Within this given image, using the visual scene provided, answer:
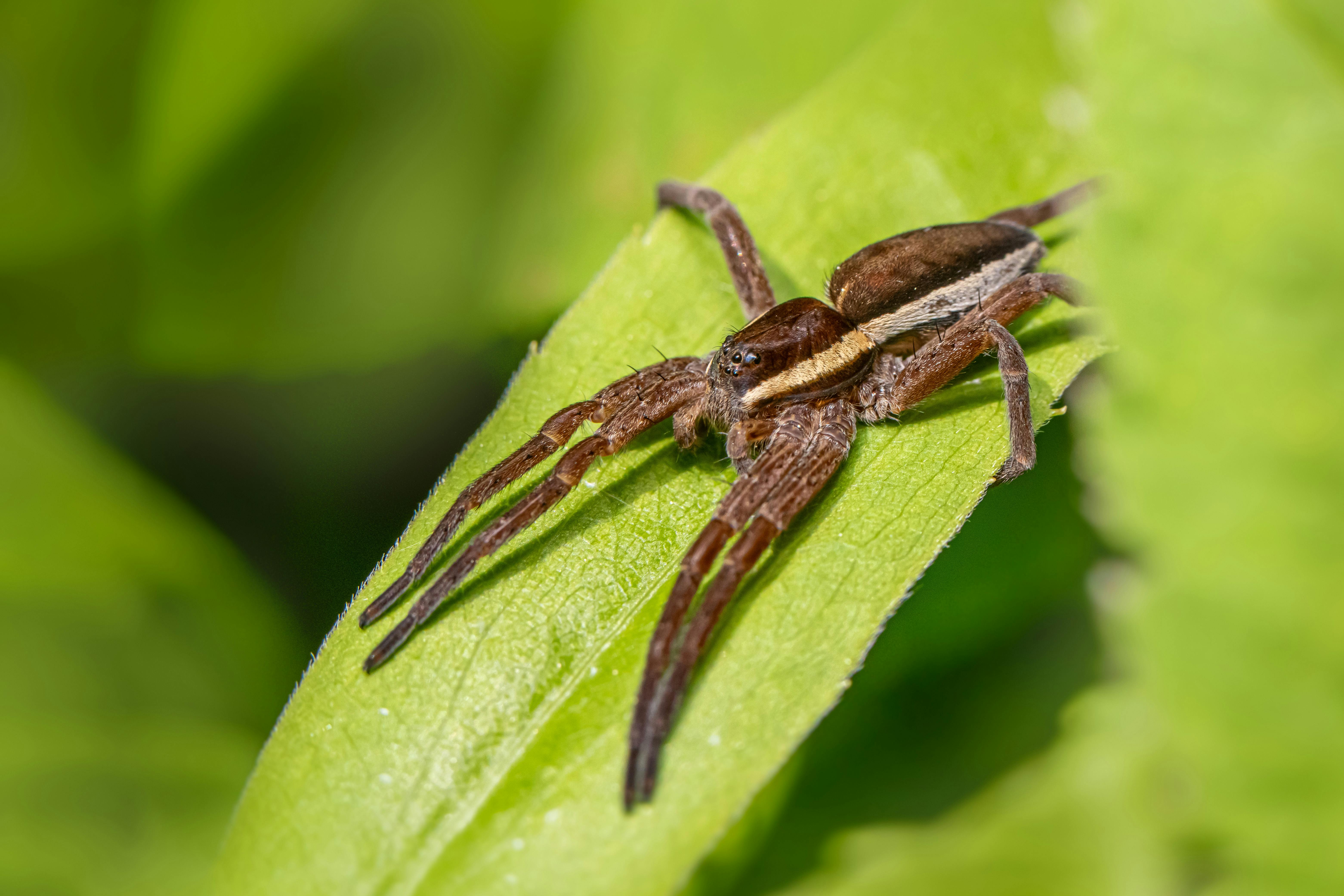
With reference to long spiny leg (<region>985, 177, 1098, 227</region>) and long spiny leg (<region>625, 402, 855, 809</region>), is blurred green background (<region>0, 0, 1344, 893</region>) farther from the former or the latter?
long spiny leg (<region>985, 177, 1098, 227</region>)

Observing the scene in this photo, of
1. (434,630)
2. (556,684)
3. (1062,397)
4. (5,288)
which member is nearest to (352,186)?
(5,288)

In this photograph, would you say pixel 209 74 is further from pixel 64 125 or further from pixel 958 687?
pixel 958 687

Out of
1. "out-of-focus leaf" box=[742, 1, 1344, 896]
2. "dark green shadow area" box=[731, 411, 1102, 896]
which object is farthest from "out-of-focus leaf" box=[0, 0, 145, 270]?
"out-of-focus leaf" box=[742, 1, 1344, 896]

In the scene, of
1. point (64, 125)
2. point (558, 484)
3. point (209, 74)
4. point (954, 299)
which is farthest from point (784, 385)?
point (64, 125)

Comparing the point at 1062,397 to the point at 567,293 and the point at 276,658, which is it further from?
the point at 276,658

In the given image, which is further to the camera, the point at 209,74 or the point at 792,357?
the point at 209,74

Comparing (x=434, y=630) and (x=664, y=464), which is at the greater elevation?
(x=664, y=464)
